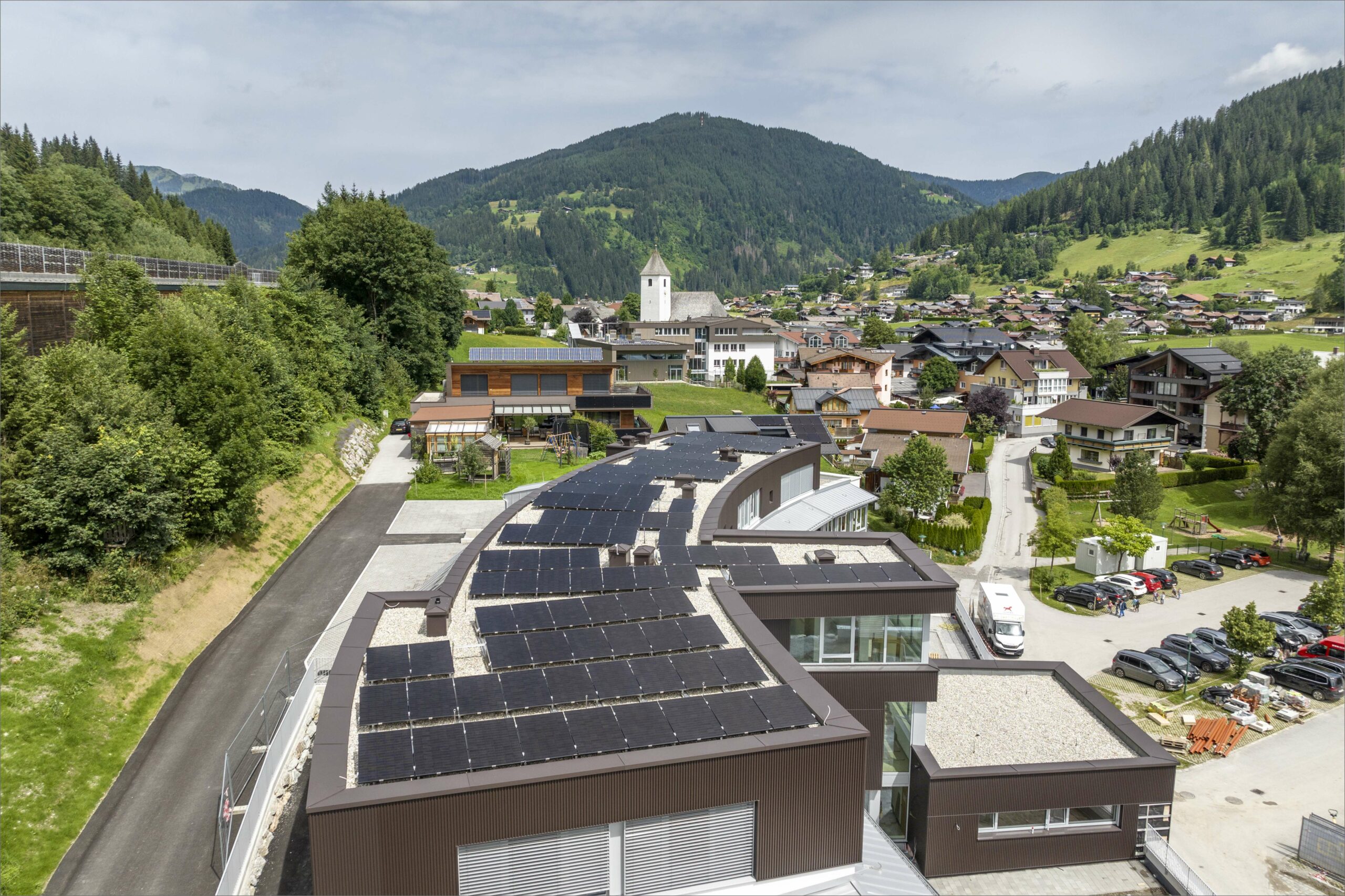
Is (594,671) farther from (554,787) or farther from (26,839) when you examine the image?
(26,839)

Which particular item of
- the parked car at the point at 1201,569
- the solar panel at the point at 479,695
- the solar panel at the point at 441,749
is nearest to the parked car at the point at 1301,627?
the parked car at the point at 1201,569

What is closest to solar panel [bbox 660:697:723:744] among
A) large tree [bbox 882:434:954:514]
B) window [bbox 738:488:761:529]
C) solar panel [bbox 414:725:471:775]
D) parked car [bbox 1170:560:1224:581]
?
solar panel [bbox 414:725:471:775]

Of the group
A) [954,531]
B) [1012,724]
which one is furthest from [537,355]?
[1012,724]

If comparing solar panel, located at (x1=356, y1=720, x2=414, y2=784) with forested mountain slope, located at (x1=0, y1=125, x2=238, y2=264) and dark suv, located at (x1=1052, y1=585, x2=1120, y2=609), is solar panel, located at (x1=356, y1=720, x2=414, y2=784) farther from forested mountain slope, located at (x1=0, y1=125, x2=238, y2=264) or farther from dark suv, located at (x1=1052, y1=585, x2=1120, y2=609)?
forested mountain slope, located at (x1=0, y1=125, x2=238, y2=264)

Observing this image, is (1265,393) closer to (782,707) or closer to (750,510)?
(750,510)

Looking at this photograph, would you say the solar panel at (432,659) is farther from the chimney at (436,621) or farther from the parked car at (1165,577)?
the parked car at (1165,577)

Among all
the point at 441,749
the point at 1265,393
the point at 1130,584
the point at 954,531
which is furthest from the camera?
the point at 1265,393
